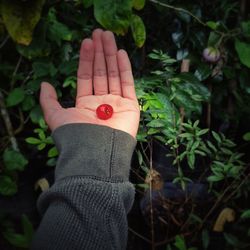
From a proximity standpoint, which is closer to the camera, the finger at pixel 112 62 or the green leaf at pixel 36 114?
the finger at pixel 112 62

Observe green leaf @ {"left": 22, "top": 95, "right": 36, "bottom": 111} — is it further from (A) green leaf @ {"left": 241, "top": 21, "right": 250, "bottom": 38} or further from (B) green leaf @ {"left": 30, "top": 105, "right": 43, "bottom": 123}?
(A) green leaf @ {"left": 241, "top": 21, "right": 250, "bottom": 38}

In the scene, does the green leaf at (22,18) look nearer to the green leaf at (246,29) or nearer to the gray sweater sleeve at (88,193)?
the gray sweater sleeve at (88,193)

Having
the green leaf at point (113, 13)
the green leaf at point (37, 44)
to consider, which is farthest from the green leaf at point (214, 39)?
the green leaf at point (37, 44)

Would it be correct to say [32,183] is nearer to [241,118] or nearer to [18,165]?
[18,165]

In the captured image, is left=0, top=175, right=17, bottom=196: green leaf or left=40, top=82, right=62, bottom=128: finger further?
left=0, top=175, right=17, bottom=196: green leaf

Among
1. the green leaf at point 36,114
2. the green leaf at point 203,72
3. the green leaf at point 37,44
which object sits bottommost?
the green leaf at point 36,114

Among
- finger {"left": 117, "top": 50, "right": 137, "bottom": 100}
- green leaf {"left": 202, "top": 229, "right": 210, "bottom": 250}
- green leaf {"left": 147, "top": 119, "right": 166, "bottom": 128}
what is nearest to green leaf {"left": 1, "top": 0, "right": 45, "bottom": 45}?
finger {"left": 117, "top": 50, "right": 137, "bottom": 100}
